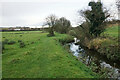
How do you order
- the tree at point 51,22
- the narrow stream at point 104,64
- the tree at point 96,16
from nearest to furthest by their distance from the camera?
the narrow stream at point 104,64 → the tree at point 96,16 → the tree at point 51,22

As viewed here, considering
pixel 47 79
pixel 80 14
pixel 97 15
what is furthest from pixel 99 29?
pixel 47 79

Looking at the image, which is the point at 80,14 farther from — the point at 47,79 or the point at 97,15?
the point at 47,79

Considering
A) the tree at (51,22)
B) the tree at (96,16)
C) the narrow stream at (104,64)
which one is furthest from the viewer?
the tree at (51,22)

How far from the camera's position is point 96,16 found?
1920cm

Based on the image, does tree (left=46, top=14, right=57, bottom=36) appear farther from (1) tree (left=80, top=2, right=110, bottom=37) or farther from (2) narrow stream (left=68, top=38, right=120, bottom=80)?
(2) narrow stream (left=68, top=38, right=120, bottom=80)

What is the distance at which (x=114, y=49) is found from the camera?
39.9 feet

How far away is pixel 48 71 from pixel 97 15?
1722 centimetres

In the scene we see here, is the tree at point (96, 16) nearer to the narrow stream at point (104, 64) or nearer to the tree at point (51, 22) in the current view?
the narrow stream at point (104, 64)

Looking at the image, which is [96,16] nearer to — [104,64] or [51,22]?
[104,64]

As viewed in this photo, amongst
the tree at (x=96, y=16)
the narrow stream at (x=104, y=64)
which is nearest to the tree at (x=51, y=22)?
the tree at (x=96, y=16)

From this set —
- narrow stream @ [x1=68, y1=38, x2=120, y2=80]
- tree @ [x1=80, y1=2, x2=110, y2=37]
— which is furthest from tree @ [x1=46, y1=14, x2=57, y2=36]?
narrow stream @ [x1=68, y1=38, x2=120, y2=80]

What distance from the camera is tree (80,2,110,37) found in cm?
1906

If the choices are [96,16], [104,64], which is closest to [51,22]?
[96,16]

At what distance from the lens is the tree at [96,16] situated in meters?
19.1
